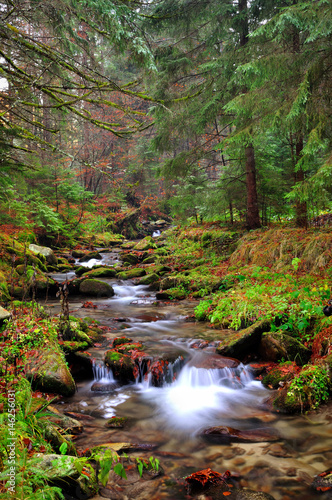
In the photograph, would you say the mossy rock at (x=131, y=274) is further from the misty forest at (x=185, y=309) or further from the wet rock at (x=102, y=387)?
the wet rock at (x=102, y=387)

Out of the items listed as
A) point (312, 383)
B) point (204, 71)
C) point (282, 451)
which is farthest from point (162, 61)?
point (282, 451)

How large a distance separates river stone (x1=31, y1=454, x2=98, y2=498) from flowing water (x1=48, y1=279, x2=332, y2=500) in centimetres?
62

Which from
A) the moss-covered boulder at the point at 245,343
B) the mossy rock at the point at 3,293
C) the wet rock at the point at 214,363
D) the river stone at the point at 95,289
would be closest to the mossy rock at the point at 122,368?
the wet rock at the point at 214,363

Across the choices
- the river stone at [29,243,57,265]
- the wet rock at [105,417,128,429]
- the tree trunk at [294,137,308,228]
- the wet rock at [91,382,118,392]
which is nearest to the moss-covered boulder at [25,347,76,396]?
the wet rock at [91,382,118,392]

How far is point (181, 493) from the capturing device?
2.65 metres

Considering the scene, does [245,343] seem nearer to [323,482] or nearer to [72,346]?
[323,482]

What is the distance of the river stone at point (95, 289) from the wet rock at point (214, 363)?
637 cm

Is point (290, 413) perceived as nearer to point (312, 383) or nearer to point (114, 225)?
point (312, 383)

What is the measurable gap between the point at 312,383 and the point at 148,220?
27.3 meters

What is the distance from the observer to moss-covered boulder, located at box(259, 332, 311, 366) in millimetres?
4902

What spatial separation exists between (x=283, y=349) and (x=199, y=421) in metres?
1.88

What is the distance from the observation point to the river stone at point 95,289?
1123 centimetres

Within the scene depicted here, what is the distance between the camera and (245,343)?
5.48 metres

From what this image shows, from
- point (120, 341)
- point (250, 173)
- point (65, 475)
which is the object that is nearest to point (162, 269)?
point (250, 173)
